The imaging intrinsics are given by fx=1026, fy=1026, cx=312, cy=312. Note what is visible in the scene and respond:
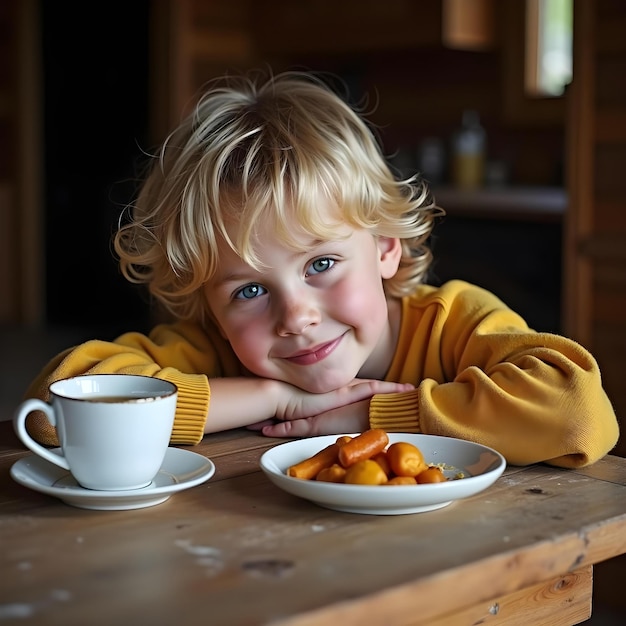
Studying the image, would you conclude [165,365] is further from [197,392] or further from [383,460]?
[383,460]

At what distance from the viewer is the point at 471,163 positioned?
3.82 meters

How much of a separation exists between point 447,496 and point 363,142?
0.69 meters

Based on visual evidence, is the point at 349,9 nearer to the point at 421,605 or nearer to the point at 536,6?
the point at 536,6

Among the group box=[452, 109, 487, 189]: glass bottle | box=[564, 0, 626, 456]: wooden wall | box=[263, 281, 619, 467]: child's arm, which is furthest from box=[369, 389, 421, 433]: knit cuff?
box=[452, 109, 487, 189]: glass bottle

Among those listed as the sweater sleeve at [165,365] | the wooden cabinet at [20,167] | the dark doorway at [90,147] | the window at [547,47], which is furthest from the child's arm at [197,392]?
the wooden cabinet at [20,167]

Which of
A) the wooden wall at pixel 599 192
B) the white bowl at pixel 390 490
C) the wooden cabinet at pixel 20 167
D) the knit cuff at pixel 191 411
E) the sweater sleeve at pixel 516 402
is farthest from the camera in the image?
the wooden cabinet at pixel 20 167

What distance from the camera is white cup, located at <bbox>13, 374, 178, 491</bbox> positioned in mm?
891

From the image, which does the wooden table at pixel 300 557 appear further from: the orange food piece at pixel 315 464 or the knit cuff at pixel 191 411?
the knit cuff at pixel 191 411

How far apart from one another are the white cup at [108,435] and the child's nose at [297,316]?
1.07ft

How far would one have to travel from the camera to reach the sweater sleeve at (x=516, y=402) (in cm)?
106

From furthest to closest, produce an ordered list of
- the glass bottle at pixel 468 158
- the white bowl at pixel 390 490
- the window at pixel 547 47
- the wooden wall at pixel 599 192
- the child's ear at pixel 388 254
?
1. the glass bottle at pixel 468 158
2. the window at pixel 547 47
3. the wooden wall at pixel 599 192
4. the child's ear at pixel 388 254
5. the white bowl at pixel 390 490

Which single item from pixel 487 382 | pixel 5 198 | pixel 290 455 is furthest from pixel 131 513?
pixel 5 198

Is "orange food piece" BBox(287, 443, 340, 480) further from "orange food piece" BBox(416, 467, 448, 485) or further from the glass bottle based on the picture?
the glass bottle

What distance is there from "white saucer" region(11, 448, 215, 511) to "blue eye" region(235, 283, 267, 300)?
30cm
